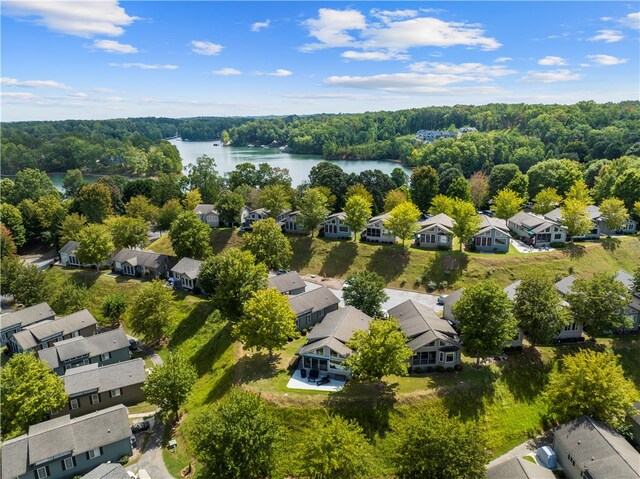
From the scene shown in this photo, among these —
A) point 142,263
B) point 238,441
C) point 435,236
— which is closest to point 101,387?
point 238,441

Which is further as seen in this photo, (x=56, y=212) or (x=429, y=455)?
(x=56, y=212)

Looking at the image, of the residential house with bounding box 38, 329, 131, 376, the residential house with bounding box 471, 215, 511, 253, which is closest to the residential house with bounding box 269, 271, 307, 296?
the residential house with bounding box 38, 329, 131, 376

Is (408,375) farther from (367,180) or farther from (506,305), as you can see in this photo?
(367,180)

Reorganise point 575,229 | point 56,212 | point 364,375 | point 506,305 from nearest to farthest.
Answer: point 364,375 < point 506,305 < point 575,229 < point 56,212

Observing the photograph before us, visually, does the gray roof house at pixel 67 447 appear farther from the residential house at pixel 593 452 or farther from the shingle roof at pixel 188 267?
the residential house at pixel 593 452

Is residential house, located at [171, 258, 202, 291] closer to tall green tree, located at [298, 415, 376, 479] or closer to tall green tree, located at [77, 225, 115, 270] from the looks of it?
tall green tree, located at [77, 225, 115, 270]

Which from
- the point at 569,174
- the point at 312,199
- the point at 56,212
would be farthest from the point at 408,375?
the point at 56,212

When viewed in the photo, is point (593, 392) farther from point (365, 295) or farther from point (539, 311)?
point (365, 295)
